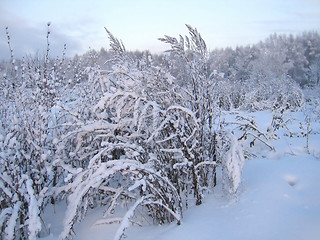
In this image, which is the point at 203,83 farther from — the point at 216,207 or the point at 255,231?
the point at 255,231

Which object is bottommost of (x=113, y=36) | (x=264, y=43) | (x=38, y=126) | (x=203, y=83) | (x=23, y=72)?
(x=38, y=126)

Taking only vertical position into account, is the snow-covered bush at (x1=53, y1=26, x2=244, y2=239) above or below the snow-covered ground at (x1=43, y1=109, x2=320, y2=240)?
above

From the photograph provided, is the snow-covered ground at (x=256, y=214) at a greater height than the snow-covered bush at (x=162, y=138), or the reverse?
the snow-covered bush at (x=162, y=138)

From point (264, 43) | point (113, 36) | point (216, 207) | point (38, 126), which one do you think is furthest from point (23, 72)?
point (264, 43)

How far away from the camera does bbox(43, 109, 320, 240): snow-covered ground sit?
1.77 m

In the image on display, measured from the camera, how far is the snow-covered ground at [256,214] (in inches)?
69.7

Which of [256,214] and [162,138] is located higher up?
[162,138]

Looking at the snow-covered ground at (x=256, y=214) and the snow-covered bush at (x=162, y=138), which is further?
the snow-covered bush at (x=162, y=138)

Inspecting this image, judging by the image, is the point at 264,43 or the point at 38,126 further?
the point at 264,43

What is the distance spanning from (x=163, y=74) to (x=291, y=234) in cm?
174

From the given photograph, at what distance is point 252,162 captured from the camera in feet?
9.16

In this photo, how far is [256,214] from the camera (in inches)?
76.7

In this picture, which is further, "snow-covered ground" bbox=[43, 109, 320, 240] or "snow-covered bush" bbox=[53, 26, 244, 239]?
"snow-covered bush" bbox=[53, 26, 244, 239]

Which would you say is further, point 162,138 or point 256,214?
point 162,138
